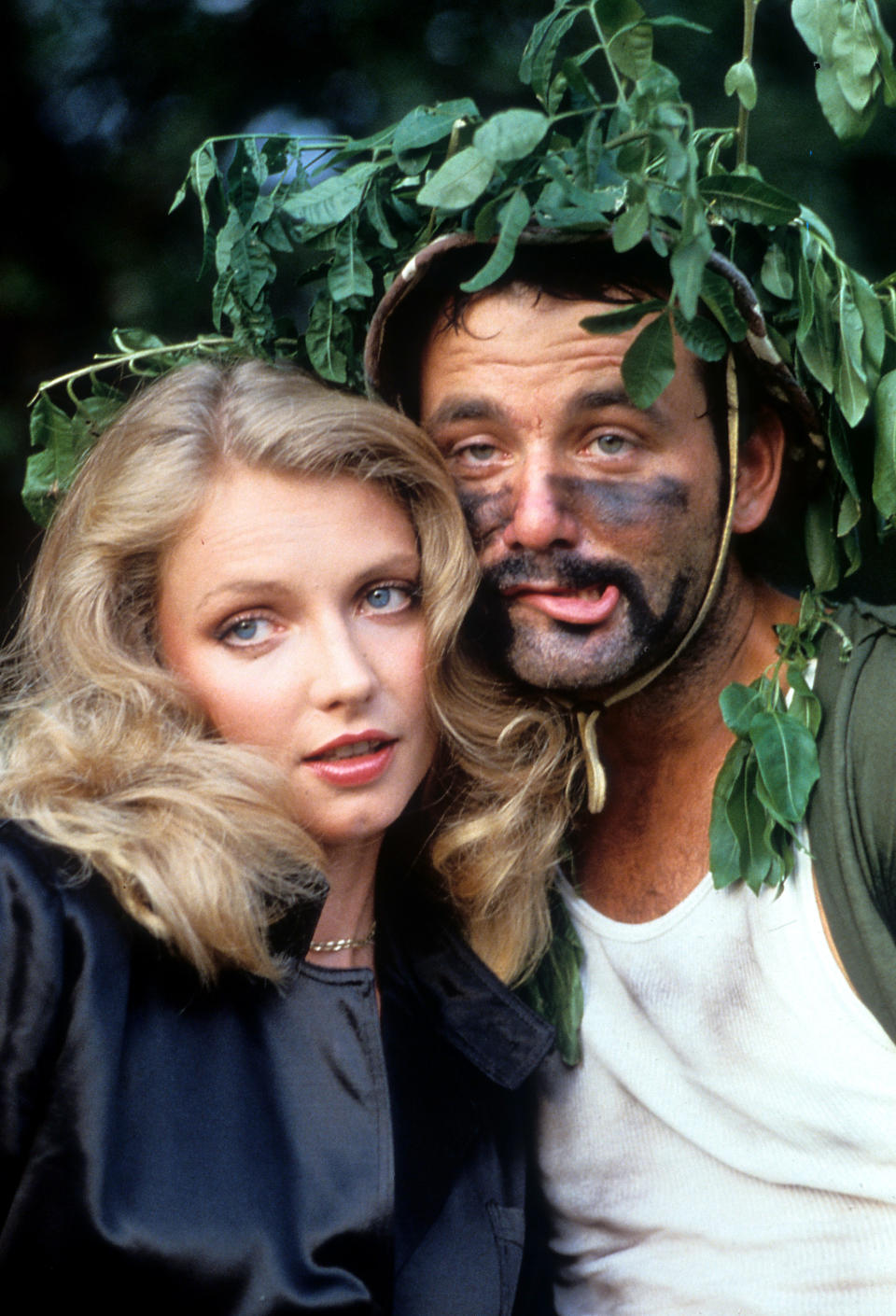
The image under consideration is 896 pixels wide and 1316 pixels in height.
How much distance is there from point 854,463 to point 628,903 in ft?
3.01

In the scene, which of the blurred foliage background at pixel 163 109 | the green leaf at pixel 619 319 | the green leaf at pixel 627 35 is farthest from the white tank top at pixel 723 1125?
the blurred foliage background at pixel 163 109

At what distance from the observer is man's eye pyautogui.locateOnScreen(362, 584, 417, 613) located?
7.36 ft

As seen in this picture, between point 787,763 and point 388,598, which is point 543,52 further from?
point 787,763

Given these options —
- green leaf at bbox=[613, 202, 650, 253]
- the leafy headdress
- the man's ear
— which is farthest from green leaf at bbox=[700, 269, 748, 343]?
the man's ear

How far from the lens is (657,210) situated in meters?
2.02

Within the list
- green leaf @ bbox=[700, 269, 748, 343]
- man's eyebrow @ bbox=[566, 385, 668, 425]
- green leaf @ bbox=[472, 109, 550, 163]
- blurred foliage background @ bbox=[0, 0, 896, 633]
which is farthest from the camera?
blurred foliage background @ bbox=[0, 0, 896, 633]

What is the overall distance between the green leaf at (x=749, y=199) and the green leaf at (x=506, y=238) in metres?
0.34

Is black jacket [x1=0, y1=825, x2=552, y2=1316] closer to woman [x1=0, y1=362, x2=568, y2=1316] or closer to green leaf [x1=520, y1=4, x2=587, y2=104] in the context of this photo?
woman [x1=0, y1=362, x2=568, y2=1316]

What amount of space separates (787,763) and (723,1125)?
25.1 inches

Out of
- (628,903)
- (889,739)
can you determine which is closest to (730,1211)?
(628,903)

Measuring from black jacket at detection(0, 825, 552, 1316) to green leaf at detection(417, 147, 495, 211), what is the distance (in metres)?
1.11

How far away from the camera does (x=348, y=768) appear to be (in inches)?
84.9

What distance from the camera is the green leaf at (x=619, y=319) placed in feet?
6.62

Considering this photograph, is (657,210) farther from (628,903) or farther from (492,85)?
(492,85)
